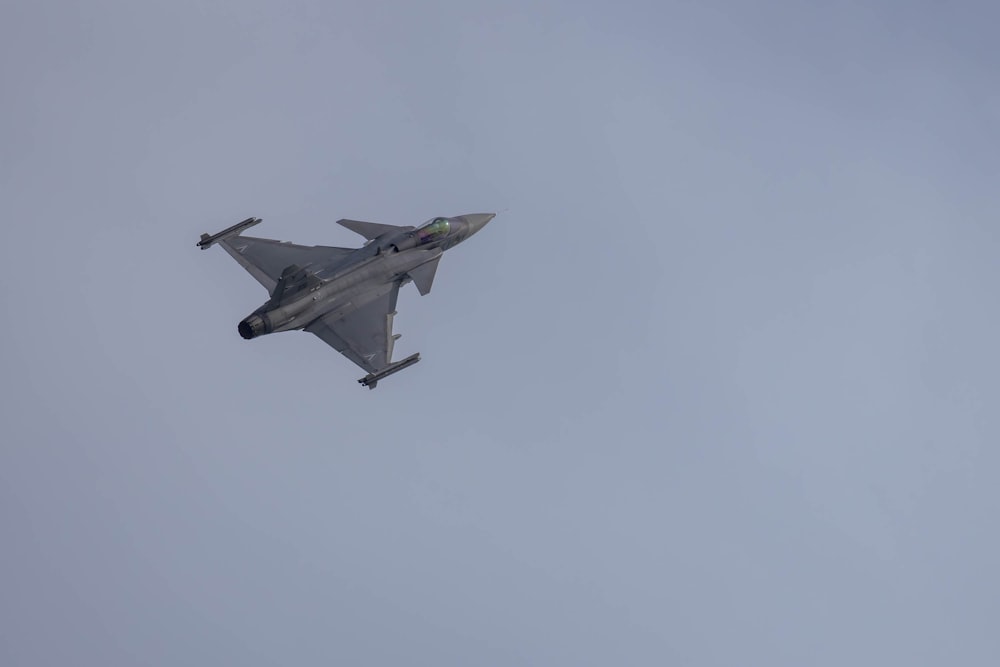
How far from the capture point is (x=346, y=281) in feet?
285

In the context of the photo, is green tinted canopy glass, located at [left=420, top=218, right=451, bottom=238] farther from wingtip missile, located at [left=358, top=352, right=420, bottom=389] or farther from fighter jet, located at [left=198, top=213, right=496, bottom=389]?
wingtip missile, located at [left=358, top=352, right=420, bottom=389]

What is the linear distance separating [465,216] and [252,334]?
20492mm

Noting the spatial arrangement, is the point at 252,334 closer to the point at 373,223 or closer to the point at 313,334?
the point at 313,334

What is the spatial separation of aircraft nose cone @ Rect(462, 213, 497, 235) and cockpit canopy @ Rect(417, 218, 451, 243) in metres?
3.05

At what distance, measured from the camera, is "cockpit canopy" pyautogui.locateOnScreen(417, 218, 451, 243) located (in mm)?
92875

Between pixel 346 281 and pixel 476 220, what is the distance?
46.7 ft

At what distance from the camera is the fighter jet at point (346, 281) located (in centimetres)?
8424

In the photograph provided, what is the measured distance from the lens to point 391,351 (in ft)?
284

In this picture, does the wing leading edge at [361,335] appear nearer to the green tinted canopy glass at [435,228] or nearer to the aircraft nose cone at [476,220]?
the green tinted canopy glass at [435,228]

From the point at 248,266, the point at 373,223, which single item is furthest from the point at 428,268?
the point at 248,266

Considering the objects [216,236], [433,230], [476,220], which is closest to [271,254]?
[216,236]

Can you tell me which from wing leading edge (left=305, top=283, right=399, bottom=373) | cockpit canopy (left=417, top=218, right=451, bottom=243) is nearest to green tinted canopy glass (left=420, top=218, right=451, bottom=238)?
cockpit canopy (left=417, top=218, right=451, bottom=243)

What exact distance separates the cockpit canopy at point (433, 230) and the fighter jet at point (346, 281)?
62mm

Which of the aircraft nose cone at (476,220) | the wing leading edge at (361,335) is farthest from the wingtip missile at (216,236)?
the aircraft nose cone at (476,220)
